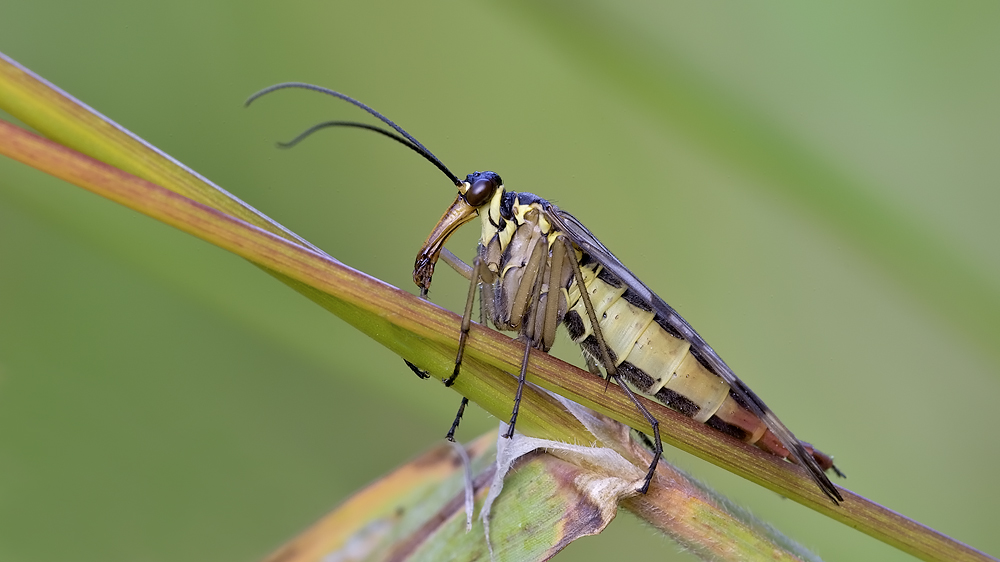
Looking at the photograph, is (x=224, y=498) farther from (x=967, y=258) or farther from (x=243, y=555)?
(x=967, y=258)

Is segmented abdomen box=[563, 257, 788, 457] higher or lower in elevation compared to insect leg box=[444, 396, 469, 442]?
higher

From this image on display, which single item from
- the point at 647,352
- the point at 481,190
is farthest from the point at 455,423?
the point at 481,190

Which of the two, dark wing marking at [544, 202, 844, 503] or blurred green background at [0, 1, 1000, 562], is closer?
dark wing marking at [544, 202, 844, 503]

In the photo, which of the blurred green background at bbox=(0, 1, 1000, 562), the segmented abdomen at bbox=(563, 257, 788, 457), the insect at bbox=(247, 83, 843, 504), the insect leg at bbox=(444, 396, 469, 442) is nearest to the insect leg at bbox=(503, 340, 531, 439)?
the insect at bbox=(247, 83, 843, 504)

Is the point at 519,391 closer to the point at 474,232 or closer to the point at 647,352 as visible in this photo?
the point at 647,352

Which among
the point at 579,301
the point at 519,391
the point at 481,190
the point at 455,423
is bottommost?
the point at 455,423

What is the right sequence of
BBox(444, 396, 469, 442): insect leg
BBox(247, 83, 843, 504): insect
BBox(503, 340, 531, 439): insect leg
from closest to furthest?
1. BBox(503, 340, 531, 439): insect leg
2. BBox(247, 83, 843, 504): insect
3. BBox(444, 396, 469, 442): insect leg

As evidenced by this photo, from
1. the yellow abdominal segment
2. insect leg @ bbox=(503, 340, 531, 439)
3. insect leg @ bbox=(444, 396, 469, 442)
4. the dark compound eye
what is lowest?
insect leg @ bbox=(444, 396, 469, 442)

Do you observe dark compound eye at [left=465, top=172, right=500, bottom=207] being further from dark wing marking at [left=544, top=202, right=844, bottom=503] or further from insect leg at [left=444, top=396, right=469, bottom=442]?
insect leg at [left=444, top=396, right=469, bottom=442]
